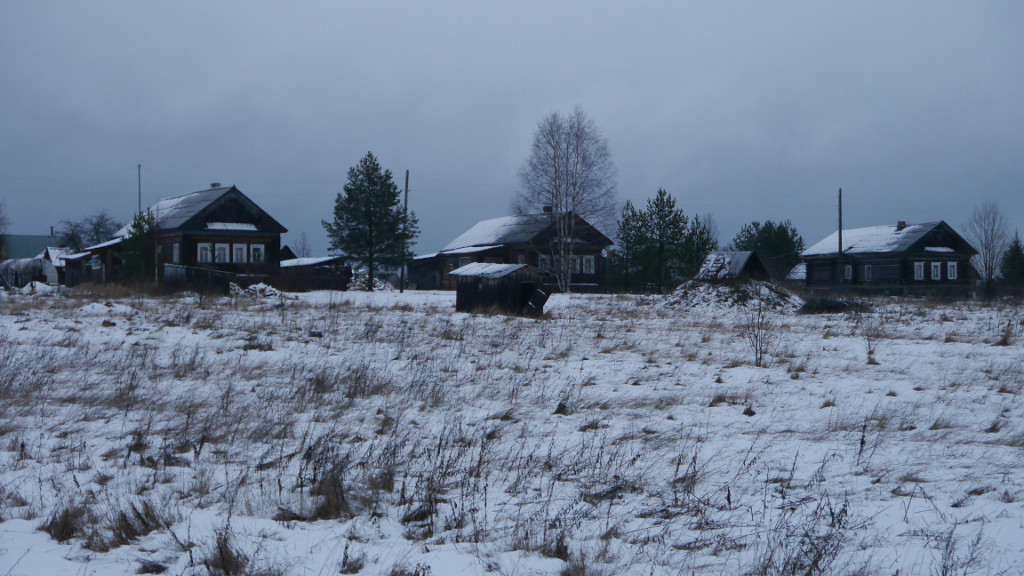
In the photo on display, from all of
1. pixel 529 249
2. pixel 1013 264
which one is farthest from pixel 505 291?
pixel 1013 264

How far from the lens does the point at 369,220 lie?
39844mm

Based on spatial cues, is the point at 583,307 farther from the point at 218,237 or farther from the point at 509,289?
the point at 218,237

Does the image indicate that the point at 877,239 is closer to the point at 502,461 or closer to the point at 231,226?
the point at 231,226

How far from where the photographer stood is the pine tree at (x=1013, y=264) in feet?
162

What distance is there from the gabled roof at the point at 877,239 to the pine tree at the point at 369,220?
3178 cm

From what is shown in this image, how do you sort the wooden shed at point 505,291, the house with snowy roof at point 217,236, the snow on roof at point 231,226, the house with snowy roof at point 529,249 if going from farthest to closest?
the house with snowy roof at point 529,249 → the snow on roof at point 231,226 → the house with snowy roof at point 217,236 → the wooden shed at point 505,291

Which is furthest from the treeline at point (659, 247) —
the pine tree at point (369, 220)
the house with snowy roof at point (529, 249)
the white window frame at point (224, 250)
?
the white window frame at point (224, 250)

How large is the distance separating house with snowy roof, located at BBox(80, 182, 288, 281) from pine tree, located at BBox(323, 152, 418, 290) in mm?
4660

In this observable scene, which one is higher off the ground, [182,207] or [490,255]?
[182,207]

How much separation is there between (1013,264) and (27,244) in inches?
4447

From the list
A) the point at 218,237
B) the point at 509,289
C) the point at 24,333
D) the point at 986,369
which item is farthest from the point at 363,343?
the point at 218,237

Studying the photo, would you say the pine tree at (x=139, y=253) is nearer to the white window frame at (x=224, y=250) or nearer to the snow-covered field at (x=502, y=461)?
the white window frame at (x=224, y=250)

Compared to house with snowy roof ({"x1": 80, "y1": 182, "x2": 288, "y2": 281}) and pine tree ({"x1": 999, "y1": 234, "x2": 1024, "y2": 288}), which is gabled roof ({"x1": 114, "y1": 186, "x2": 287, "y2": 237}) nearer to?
house with snowy roof ({"x1": 80, "y1": 182, "x2": 288, "y2": 281})

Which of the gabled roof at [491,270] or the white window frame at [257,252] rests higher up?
the white window frame at [257,252]
